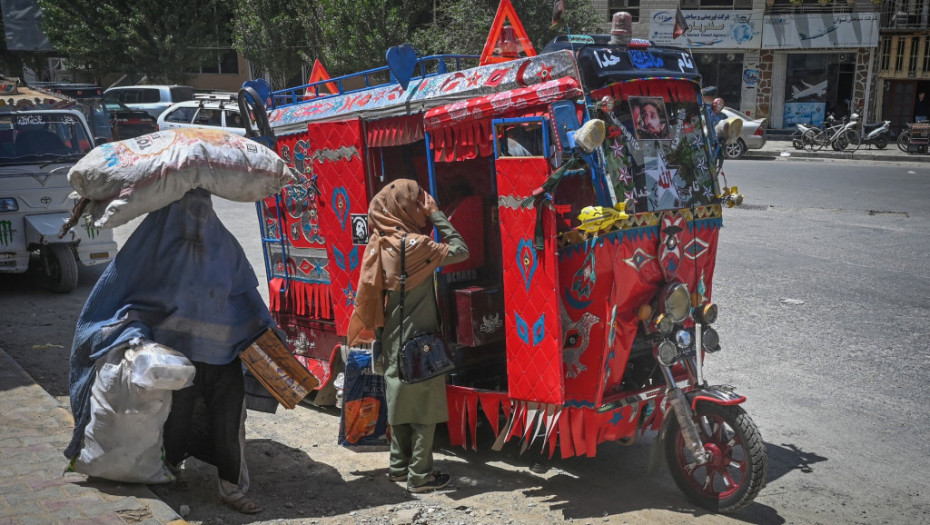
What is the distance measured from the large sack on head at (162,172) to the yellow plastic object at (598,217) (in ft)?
5.35

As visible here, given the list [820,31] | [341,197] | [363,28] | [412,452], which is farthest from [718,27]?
[412,452]

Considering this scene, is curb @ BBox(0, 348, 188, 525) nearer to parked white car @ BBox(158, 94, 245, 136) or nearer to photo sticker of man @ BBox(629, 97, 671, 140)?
photo sticker of man @ BBox(629, 97, 671, 140)

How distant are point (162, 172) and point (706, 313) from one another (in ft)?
9.48

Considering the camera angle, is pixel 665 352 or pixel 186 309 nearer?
pixel 186 309

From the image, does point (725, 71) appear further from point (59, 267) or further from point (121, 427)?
point (121, 427)

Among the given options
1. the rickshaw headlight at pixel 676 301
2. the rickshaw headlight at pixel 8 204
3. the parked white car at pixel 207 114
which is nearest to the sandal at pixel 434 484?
the rickshaw headlight at pixel 676 301

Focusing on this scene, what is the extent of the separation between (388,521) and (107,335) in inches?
64.4

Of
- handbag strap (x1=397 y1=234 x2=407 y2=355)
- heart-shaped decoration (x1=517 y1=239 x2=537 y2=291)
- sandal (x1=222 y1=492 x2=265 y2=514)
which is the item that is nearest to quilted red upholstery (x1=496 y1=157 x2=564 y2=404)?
heart-shaped decoration (x1=517 y1=239 x2=537 y2=291)

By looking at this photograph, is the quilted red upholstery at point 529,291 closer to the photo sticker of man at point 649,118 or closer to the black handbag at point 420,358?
the black handbag at point 420,358

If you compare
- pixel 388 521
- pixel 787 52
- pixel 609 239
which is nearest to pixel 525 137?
pixel 609 239

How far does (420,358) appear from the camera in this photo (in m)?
4.37

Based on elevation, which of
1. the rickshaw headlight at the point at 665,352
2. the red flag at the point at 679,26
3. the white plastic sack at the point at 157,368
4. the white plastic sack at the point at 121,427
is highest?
the red flag at the point at 679,26

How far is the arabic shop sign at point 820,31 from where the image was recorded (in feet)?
91.4

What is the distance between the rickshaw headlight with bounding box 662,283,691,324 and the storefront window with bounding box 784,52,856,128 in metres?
27.4
